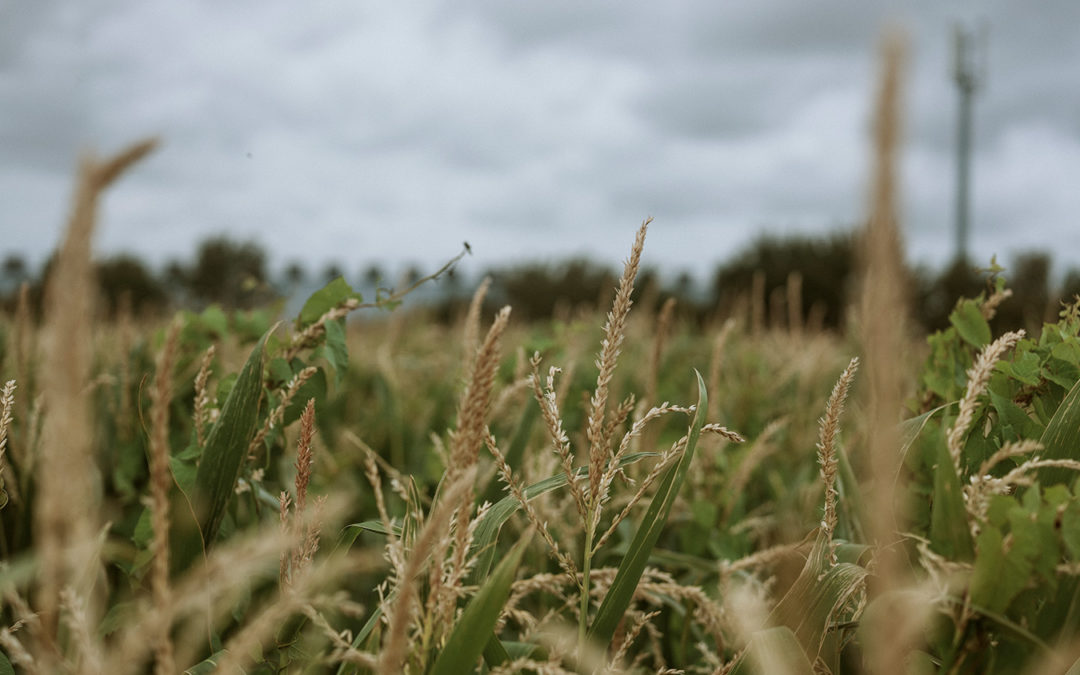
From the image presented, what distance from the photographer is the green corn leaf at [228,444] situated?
3.46 feet

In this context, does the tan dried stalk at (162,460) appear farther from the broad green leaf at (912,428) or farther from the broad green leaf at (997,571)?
the broad green leaf at (912,428)

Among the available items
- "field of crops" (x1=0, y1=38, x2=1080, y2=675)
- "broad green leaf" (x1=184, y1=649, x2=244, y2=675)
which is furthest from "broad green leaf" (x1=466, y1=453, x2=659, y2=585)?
"broad green leaf" (x1=184, y1=649, x2=244, y2=675)

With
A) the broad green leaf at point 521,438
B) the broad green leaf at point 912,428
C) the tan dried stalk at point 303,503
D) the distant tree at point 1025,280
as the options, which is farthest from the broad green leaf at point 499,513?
the distant tree at point 1025,280

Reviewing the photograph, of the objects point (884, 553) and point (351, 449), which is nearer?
point (884, 553)

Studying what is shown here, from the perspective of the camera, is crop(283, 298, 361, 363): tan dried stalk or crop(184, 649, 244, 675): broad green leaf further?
crop(283, 298, 361, 363): tan dried stalk

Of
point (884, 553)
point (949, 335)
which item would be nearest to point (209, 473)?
point (884, 553)

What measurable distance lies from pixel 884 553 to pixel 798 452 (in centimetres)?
287

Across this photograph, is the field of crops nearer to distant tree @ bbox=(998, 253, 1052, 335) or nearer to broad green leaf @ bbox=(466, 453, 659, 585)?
broad green leaf @ bbox=(466, 453, 659, 585)

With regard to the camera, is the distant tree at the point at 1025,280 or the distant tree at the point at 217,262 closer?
the distant tree at the point at 1025,280

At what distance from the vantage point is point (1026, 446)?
0.70m

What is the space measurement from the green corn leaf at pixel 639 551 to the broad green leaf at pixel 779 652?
5.8 inches

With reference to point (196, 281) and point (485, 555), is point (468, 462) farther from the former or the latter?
point (196, 281)

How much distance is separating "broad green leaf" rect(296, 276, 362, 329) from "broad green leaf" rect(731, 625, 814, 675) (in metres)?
0.85

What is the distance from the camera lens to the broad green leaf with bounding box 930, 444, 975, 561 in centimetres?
71
